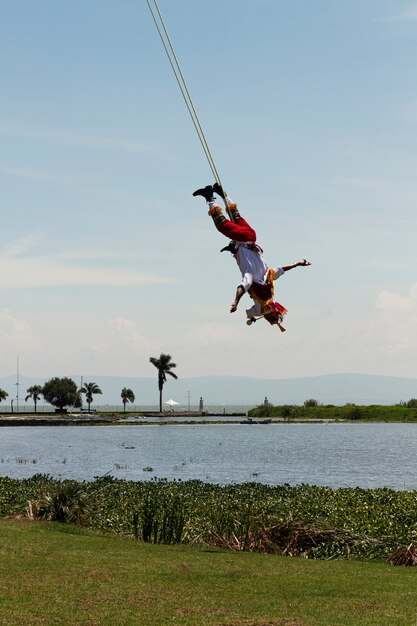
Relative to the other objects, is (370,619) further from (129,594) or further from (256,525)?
(256,525)

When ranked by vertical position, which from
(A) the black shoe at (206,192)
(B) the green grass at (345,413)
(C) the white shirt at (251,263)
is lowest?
(B) the green grass at (345,413)

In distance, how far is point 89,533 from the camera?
25.9 meters

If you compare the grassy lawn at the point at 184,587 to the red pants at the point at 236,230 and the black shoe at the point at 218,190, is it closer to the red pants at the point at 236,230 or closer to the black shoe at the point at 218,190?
the red pants at the point at 236,230

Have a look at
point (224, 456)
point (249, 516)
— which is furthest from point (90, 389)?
point (249, 516)

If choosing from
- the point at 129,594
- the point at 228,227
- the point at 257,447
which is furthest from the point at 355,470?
the point at 228,227

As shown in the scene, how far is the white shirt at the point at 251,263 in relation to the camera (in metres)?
12.2

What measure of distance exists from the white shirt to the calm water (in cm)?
4193

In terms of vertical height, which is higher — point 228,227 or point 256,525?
point 228,227

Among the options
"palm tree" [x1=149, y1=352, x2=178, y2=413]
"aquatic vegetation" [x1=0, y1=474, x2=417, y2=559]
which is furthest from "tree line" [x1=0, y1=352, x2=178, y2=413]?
"aquatic vegetation" [x1=0, y1=474, x2=417, y2=559]

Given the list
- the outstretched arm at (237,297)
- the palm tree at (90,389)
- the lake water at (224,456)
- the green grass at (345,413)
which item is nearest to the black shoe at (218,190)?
the outstretched arm at (237,297)

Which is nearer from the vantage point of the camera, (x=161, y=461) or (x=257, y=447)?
(x=161, y=461)

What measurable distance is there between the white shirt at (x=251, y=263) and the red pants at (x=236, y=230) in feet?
0.38

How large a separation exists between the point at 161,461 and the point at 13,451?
22.5m

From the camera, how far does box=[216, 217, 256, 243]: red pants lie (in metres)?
12.3
